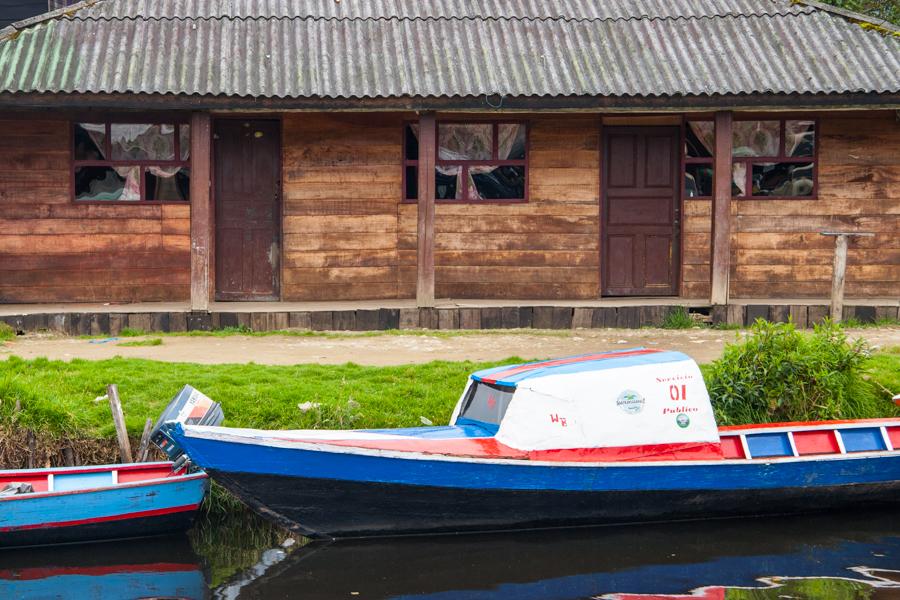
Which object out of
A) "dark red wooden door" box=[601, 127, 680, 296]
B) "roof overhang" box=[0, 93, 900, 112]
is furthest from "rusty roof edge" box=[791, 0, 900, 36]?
"dark red wooden door" box=[601, 127, 680, 296]

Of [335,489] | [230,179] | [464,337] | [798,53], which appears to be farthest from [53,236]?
[798,53]

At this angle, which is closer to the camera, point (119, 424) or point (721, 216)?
point (119, 424)

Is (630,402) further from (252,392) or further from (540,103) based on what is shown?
(540,103)

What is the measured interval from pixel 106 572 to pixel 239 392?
7.66 feet

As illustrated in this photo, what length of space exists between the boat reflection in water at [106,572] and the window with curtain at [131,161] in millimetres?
7973

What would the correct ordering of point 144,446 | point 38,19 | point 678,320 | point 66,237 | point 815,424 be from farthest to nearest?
point 66,237 < point 38,19 < point 678,320 < point 815,424 < point 144,446

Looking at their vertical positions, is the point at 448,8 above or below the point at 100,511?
above

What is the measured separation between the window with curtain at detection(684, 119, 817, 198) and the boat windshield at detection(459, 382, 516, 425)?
7.98 m

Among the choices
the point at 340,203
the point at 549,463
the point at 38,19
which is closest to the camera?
the point at 549,463

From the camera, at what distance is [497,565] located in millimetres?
9609

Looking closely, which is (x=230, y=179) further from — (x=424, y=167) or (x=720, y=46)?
(x=720, y=46)

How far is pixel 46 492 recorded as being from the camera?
9.75 meters

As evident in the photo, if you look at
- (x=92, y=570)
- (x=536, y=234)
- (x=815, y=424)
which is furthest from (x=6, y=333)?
(x=815, y=424)

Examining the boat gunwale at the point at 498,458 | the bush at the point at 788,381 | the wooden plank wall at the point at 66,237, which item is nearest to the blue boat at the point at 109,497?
the boat gunwale at the point at 498,458
